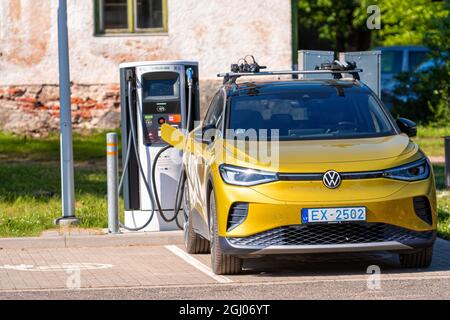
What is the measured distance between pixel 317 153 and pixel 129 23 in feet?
46.2

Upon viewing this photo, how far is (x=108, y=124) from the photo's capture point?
947 inches

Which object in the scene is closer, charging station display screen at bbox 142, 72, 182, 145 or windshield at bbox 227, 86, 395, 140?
windshield at bbox 227, 86, 395, 140

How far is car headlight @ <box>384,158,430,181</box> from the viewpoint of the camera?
10.1 meters

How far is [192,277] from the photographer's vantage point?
1048cm

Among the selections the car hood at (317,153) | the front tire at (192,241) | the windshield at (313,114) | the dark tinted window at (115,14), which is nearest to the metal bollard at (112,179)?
the front tire at (192,241)

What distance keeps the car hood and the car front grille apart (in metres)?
0.50

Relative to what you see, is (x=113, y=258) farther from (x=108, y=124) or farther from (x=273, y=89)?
(x=108, y=124)

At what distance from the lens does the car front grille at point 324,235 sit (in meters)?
9.95

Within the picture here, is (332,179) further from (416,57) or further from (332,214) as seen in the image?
(416,57)

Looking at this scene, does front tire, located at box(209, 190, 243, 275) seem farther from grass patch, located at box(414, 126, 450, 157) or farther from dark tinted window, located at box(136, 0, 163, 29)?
dark tinted window, located at box(136, 0, 163, 29)

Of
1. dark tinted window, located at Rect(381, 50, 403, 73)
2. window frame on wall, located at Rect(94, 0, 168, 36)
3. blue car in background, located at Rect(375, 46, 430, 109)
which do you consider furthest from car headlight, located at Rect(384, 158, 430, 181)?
dark tinted window, located at Rect(381, 50, 403, 73)

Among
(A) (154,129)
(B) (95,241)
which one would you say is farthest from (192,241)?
(A) (154,129)
